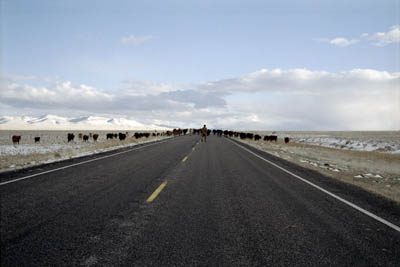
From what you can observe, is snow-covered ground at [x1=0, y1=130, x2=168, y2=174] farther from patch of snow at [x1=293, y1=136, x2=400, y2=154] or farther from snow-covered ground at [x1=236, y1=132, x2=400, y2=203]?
patch of snow at [x1=293, y1=136, x2=400, y2=154]

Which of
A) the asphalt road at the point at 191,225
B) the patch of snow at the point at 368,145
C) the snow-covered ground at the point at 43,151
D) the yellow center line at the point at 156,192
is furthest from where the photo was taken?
the patch of snow at the point at 368,145

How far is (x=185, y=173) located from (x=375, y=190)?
19.5 ft

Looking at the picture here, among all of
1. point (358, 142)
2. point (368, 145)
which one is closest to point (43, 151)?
point (368, 145)

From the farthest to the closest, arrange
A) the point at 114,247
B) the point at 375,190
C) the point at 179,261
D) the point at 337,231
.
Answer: the point at 375,190, the point at 337,231, the point at 114,247, the point at 179,261

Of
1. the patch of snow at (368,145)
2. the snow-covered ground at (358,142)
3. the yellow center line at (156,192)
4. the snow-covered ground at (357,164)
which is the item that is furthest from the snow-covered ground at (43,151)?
the snow-covered ground at (358,142)

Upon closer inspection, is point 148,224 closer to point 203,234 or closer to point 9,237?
point 203,234

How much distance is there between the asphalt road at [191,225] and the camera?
11.8ft

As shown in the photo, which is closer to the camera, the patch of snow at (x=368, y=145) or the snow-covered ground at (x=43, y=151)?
the snow-covered ground at (x=43, y=151)

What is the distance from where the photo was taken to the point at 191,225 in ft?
15.5

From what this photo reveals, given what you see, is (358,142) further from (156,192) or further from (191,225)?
(191,225)

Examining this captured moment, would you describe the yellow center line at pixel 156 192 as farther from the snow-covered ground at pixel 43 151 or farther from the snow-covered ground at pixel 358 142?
the snow-covered ground at pixel 358 142

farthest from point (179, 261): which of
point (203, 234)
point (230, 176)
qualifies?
point (230, 176)

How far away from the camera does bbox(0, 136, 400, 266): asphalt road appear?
3596 millimetres

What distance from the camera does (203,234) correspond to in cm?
434
